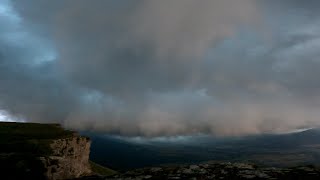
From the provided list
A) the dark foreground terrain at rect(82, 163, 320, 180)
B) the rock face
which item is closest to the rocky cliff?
the rock face

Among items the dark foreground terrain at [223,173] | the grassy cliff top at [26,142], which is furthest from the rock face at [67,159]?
the dark foreground terrain at [223,173]

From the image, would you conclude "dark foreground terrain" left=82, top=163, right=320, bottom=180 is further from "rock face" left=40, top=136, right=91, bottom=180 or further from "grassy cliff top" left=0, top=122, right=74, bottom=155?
"grassy cliff top" left=0, top=122, right=74, bottom=155

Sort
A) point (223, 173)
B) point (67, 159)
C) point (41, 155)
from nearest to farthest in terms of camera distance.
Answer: point (223, 173) < point (41, 155) < point (67, 159)

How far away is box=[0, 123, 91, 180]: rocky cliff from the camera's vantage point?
8575 cm

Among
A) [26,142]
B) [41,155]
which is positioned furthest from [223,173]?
[26,142]

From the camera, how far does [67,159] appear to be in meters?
106

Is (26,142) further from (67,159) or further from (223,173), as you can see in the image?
(223,173)

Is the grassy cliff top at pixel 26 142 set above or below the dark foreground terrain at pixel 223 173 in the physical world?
above

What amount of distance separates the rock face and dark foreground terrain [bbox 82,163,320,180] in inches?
868

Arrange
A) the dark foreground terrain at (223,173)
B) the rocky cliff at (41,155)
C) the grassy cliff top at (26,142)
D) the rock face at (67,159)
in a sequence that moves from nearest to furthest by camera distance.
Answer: the dark foreground terrain at (223,173) → the rocky cliff at (41,155) → the rock face at (67,159) → the grassy cliff top at (26,142)

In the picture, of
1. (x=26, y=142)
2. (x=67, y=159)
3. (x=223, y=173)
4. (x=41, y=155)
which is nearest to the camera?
(x=223, y=173)

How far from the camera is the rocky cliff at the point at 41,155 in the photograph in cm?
8575

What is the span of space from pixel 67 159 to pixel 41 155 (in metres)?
8.47

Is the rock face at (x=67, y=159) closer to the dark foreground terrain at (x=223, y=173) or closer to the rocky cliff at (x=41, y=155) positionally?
the rocky cliff at (x=41, y=155)
